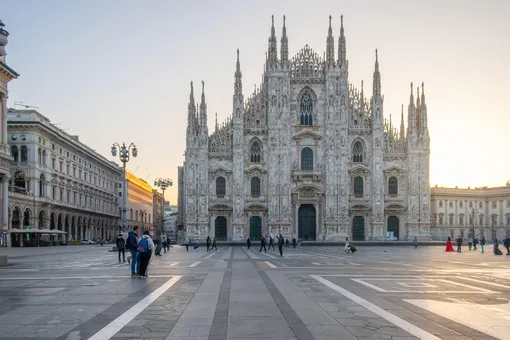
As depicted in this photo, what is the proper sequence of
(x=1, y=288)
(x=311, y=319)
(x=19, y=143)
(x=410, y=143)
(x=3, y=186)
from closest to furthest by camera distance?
1. (x=311, y=319)
2. (x=1, y=288)
3. (x=3, y=186)
4. (x=19, y=143)
5. (x=410, y=143)

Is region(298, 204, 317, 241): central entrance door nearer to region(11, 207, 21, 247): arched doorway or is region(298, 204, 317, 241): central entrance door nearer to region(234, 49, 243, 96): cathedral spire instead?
region(234, 49, 243, 96): cathedral spire

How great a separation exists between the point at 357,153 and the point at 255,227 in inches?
578

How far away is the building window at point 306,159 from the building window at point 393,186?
31.0 feet

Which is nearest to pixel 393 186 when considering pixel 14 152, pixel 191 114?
pixel 191 114

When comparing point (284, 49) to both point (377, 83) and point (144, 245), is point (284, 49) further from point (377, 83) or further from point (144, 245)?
point (144, 245)

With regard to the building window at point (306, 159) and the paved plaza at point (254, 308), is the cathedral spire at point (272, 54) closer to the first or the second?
the building window at point (306, 159)

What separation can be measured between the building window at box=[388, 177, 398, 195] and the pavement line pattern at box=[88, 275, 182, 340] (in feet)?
184

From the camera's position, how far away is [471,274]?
2005 centimetres

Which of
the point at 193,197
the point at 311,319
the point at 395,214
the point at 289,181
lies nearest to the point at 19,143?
the point at 193,197

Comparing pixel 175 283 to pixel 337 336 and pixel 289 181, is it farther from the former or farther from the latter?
pixel 289 181

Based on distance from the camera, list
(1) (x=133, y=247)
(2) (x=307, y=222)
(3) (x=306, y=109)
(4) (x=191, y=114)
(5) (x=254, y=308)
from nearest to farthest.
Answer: (5) (x=254, y=308) → (1) (x=133, y=247) → (4) (x=191, y=114) → (2) (x=307, y=222) → (3) (x=306, y=109)

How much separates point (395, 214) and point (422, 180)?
16.3 ft

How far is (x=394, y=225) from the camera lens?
67750mm

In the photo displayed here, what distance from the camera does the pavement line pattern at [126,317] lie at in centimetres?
844
